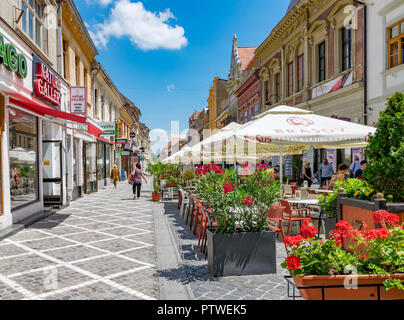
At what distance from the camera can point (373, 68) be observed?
1181 centimetres

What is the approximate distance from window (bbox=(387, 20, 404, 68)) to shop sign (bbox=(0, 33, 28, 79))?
452 inches

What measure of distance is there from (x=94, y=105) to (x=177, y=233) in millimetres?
15923

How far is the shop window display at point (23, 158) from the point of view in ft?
26.4

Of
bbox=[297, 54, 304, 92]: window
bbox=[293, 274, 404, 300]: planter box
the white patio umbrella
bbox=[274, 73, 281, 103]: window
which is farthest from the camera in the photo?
bbox=[274, 73, 281, 103]: window

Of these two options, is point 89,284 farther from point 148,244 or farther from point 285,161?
point 285,161

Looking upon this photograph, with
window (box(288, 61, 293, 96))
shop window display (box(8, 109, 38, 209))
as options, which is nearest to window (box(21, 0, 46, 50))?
shop window display (box(8, 109, 38, 209))

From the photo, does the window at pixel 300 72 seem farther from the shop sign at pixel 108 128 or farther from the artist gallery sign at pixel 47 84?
the artist gallery sign at pixel 47 84

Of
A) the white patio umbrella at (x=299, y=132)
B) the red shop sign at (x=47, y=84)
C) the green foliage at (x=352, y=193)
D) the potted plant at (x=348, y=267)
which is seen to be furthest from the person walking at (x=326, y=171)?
the potted plant at (x=348, y=267)

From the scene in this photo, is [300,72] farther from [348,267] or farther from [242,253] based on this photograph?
[348,267]

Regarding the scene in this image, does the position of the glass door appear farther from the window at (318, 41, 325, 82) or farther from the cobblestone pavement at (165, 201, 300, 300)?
the window at (318, 41, 325, 82)

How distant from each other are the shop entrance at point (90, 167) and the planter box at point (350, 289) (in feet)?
51.9

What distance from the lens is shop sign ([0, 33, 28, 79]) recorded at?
6.81 m

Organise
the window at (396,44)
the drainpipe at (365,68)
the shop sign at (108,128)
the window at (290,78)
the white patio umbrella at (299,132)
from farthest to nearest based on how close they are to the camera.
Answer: the window at (290,78) < the shop sign at (108,128) < the drainpipe at (365,68) < the window at (396,44) < the white patio umbrella at (299,132)
